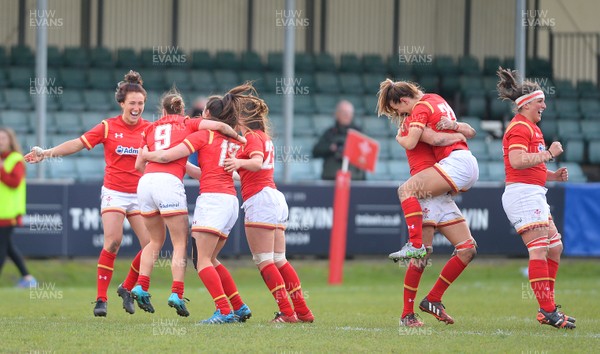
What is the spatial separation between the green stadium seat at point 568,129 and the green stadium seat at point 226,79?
6519mm

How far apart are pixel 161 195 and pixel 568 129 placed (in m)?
14.9

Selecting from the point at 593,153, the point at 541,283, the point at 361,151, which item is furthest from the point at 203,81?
the point at 541,283

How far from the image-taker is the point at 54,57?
77.3 feet

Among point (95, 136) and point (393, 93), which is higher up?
point (393, 93)

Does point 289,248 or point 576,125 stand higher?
point 576,125

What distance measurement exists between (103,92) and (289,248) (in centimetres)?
622

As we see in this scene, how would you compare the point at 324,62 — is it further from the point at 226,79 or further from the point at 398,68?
the point at 226,79

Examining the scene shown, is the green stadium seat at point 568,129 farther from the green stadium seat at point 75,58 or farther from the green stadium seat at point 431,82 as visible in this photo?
the green stadium seat at point 75,58

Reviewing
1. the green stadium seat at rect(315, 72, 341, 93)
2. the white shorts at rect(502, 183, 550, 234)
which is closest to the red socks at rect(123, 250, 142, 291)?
the white shorts at rect(502, 183, 550, 234)

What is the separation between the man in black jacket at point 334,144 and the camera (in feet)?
63.0

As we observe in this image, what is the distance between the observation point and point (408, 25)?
26469mm

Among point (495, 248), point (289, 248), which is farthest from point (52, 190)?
point (495, 248)

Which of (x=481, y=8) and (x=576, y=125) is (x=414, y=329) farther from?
(x=481, y=8)

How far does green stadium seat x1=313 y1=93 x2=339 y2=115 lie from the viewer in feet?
76.5
